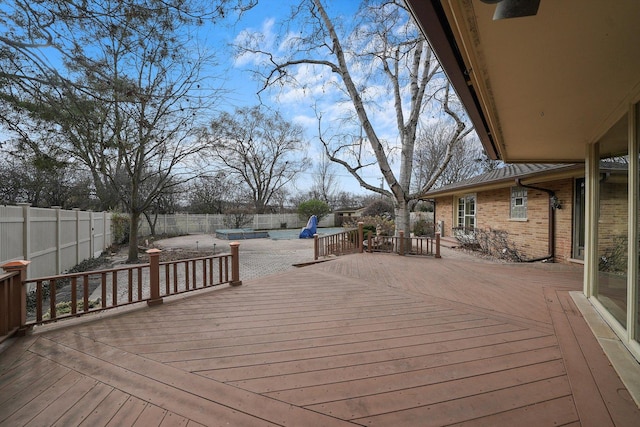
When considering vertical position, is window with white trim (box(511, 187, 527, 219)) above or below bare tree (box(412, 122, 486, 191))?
below

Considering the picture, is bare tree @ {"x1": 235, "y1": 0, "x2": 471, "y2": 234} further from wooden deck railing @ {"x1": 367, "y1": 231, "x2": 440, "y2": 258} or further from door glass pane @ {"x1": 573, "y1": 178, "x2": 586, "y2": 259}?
door glass pane @ {"x1": 573, "y1": 178, "x2": 586, "y2": 259}

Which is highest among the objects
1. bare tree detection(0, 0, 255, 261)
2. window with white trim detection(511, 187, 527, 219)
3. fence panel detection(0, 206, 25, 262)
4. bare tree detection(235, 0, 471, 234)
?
bare tree detection(235, 0, 471, 234)

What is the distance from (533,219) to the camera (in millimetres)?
7504

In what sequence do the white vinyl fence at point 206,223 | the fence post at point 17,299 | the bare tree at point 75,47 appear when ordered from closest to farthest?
the fence post at point 17,299 → the bare tree at point 75,47 → the white vinyl fence at point 206,223

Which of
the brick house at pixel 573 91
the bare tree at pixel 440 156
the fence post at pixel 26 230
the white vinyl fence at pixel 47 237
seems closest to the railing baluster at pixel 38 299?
the white vinyl fence at pixel 47 237

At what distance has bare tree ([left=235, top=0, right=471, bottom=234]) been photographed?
7.89 meters

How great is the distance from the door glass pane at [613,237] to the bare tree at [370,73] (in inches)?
201

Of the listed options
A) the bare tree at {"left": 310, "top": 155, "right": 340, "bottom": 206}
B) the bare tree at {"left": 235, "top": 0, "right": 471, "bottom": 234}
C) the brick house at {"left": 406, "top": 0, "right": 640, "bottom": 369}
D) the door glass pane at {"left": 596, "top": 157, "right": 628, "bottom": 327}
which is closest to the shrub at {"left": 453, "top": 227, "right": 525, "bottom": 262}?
the bare tree at {"left": 235, "top": 0, "right": 471, "bottom": 234}

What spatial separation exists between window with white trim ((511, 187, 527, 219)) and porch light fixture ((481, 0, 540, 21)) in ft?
26.5

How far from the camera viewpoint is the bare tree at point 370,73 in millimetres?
7895

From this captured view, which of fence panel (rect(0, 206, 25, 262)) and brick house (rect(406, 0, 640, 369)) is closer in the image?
brick house (rect(406, 0, 640, 369))

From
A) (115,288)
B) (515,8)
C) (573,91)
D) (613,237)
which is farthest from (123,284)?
(613,237)

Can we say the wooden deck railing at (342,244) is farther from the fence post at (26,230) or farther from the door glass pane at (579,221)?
the fence post at (26,230)

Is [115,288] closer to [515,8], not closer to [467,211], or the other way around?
[515,8]
